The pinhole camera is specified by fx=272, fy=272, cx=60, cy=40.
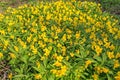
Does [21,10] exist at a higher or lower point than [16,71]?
higher

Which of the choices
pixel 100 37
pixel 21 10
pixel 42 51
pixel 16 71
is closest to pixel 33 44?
pixel 42 51

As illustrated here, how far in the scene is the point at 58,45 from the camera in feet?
16.4

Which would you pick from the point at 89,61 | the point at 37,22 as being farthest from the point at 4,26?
the point at 89,61

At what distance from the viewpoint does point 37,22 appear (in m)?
6.58

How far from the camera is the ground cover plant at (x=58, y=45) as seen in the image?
172 inches

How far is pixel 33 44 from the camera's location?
533 centimetres

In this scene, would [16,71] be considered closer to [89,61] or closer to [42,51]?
[42,51]

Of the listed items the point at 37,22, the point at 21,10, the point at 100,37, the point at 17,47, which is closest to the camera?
the point at 17,47

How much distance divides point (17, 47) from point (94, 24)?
1950 mm

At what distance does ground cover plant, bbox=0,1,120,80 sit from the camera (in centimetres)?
438

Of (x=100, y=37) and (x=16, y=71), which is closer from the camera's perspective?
(x=16, y=71)

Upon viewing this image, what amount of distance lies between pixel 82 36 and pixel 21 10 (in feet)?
7.85

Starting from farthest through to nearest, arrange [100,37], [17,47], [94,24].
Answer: [94,24], [100,37], [17,47]

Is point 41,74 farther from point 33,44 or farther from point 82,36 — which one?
point 82,36
